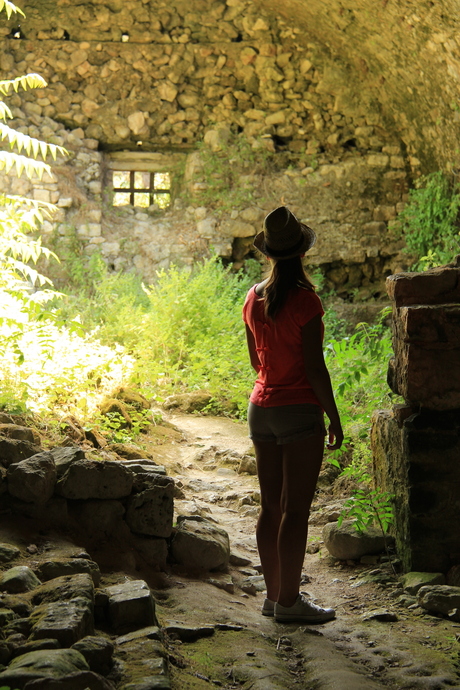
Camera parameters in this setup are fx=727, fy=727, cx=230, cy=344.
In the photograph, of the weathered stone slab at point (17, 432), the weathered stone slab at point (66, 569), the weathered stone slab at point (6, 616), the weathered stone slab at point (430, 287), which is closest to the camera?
the weathered stone slab at point (6, 616)

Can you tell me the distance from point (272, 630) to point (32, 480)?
1.15 meters

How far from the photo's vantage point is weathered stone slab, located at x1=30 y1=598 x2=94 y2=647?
2031mm

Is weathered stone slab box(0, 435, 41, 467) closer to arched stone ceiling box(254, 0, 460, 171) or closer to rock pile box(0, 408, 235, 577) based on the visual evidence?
rock pile box(0, 408, 235, 577)

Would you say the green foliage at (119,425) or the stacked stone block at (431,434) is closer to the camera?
the stacked stone block at (431,434)

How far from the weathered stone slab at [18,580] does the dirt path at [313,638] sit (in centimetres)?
50

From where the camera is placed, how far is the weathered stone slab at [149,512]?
326 centimetres

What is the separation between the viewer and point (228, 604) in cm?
A: 306

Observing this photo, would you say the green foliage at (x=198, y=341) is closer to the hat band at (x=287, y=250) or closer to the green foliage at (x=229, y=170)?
the green foliage at (x=229, y=170)

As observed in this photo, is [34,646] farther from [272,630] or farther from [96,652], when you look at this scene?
[272,630]

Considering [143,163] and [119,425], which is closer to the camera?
[119,425]

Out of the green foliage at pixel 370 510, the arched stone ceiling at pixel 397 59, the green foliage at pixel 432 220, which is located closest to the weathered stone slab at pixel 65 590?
the green foliage at pixel 370 510

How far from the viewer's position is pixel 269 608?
3059 mm

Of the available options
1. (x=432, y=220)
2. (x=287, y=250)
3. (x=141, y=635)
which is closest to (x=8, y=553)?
(x=141, y=635)

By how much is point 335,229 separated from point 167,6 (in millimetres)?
4157
